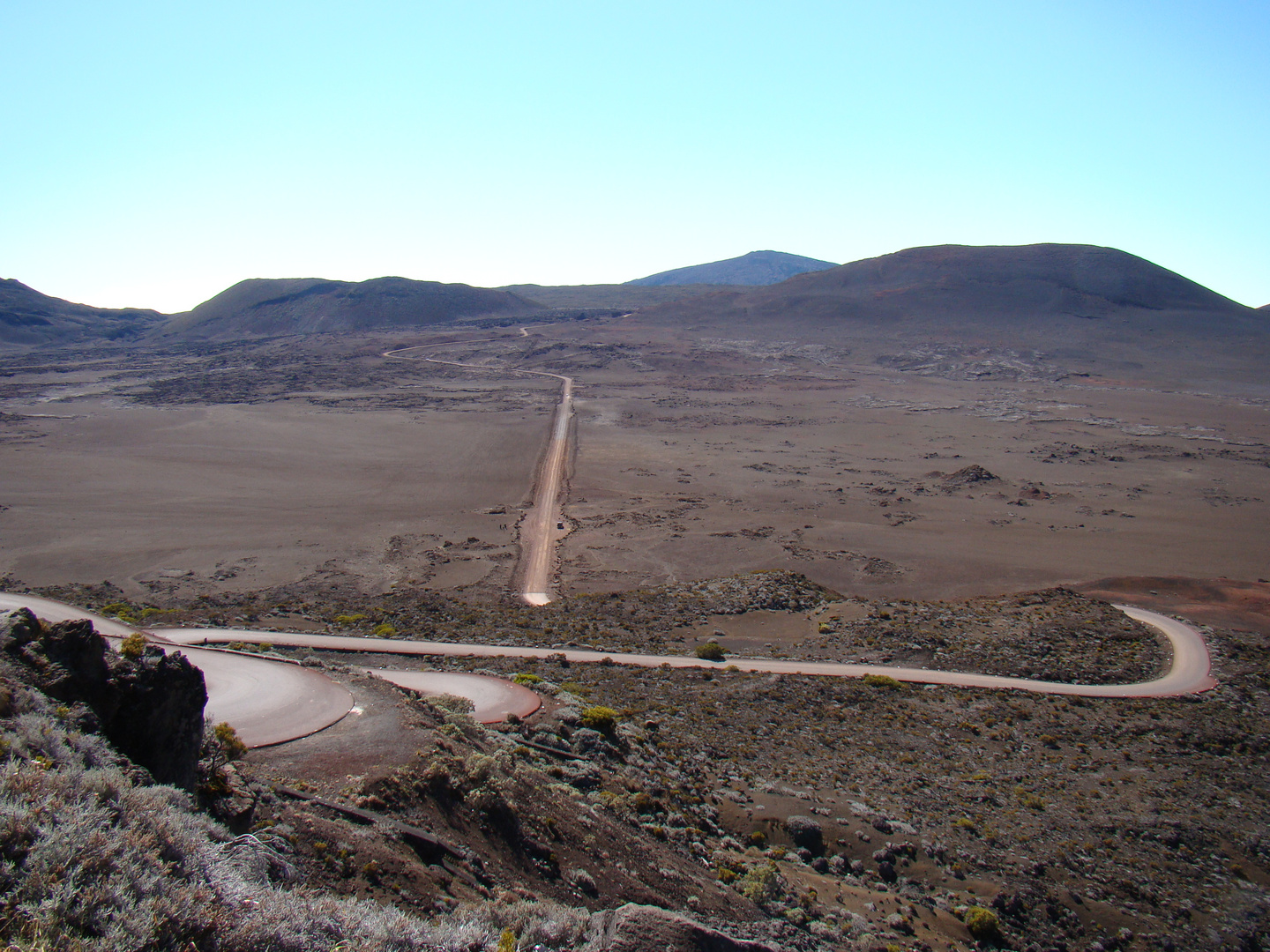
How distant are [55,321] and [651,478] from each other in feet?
555

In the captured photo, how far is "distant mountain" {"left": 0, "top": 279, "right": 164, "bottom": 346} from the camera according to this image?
14400 cm

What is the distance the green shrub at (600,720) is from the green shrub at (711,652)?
8172 mm

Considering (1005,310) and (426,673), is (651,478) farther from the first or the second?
(1005,310)

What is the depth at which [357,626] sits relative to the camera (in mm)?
24625

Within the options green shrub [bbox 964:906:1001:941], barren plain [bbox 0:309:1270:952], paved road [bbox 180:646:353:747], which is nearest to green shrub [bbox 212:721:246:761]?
barren plain [bbox 0:309:1270:952]

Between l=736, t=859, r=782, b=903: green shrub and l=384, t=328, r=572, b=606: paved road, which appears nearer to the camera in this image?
l=736, t=859, r=782, b=903: green shrub

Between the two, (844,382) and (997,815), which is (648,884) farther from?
(844,382)

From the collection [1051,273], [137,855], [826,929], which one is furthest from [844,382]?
[137,855]

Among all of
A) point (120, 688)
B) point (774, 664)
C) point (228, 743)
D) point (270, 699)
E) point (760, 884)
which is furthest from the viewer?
point (774, 664)

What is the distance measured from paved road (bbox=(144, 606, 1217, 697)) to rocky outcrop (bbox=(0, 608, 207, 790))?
14.1 meters

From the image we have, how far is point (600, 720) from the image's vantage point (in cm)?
1575

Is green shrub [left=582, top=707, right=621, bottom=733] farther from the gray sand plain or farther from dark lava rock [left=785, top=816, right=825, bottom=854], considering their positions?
the gray sand plain

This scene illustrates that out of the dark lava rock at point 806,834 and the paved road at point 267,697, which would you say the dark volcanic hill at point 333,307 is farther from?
the dark lava rock at point 806,834

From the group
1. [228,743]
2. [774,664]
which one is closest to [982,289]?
[774,664]
